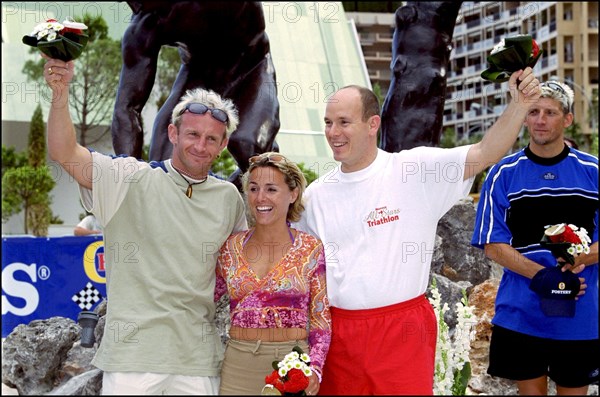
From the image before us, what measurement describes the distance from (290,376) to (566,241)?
1370mm

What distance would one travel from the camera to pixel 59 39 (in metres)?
3.31

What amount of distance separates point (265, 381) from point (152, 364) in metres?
0.46

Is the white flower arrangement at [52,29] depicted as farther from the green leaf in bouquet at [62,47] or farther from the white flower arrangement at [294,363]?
the white flower arrangement at [294,363]

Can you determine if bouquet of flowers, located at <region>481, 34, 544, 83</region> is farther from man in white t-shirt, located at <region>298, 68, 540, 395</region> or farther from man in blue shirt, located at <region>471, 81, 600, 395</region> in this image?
man in blue shirt, located at <region>471, 81, 600, 395</region>

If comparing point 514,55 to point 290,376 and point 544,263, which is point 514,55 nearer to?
point 544,263

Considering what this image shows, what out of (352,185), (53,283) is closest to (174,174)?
(352,185)

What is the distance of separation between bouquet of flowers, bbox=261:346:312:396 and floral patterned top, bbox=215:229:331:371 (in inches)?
6.3

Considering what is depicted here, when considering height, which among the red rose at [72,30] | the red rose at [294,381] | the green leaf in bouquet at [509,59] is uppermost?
the red rose at [72,30]

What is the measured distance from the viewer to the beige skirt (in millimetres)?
3447

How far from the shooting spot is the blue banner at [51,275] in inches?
364

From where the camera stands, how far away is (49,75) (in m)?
3.32

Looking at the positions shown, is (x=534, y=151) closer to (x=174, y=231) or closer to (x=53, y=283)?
(x=174, y=231)

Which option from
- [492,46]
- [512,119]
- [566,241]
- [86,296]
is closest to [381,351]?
[566,241]

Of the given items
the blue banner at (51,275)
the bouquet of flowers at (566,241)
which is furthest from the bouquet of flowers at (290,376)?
the blue banner at (51,275)
